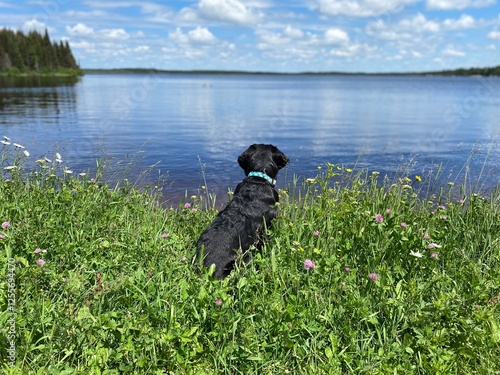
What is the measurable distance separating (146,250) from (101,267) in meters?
0.50

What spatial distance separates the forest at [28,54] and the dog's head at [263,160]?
123 m

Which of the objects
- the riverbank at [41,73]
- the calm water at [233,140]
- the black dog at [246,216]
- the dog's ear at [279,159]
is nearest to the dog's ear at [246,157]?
the black dog at [246,216]

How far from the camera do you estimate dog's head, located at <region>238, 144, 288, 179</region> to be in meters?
6.47

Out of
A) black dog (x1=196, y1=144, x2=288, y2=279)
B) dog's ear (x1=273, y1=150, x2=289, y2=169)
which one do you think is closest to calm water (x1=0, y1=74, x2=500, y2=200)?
dog's ear (x1=273, y1=150, x2=289, y2=169)

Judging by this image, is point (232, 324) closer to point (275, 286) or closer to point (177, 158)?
point (275, 286)

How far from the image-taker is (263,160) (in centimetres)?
654

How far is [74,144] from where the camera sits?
1758 centimetres

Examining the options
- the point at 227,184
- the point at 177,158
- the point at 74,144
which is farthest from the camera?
the point at 74,144

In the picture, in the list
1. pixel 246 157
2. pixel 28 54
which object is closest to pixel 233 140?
pixel 246 157

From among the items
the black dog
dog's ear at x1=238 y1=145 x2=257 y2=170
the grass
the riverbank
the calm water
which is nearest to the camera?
the grass

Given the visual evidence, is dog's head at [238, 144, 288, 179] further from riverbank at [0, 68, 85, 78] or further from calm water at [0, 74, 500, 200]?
riverbank at [0, 68, 85, 78]

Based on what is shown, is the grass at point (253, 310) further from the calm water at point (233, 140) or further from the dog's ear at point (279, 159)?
the calm water at point (233, 140)

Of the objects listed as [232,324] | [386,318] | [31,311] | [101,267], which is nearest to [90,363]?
[31,311]

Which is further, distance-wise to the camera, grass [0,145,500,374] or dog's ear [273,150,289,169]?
dog's ear [273,150,289,169]
